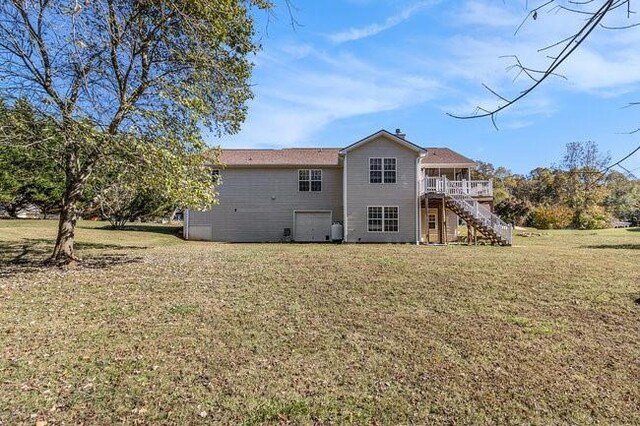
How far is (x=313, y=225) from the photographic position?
79.4 feet

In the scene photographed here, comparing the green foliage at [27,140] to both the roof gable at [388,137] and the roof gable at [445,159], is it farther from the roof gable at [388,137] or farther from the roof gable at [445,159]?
the roof gable at [445,159]

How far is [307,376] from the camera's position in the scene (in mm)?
5004

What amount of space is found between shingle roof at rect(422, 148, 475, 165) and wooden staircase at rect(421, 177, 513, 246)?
111 inches

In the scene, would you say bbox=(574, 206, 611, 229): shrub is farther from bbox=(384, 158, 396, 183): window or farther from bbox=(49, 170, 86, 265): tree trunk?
bbox=(49, 170, 86, 265): tree trunk

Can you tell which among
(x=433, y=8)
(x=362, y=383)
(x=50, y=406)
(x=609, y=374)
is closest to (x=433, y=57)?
(x=433, y=8)

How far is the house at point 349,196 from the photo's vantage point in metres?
22.2

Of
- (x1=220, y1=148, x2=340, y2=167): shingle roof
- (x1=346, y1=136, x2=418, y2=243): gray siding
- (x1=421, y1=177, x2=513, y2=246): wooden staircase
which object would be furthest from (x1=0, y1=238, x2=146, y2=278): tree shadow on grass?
(x1=421, y1=177, x2=513, y2=246): wooden staircase

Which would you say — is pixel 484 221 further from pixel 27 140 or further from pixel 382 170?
pixel 27 140

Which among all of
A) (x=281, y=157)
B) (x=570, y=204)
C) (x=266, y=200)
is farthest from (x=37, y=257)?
(x=570, y=204)

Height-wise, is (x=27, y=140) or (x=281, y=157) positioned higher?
(x=281, y=157)

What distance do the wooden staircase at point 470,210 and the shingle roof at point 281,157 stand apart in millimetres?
5523

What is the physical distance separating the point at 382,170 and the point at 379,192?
117 cm

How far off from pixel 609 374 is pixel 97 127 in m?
10.9

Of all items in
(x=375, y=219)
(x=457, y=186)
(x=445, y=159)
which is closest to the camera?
(x=375, y=219)
